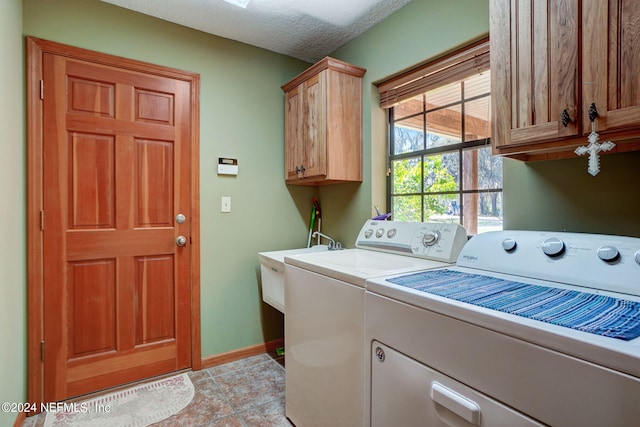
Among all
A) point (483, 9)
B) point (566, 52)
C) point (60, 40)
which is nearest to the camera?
point (566, 52)

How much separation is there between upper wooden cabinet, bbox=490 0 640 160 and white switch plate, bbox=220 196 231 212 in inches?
71.2

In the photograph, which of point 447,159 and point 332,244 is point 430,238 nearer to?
point 447,159

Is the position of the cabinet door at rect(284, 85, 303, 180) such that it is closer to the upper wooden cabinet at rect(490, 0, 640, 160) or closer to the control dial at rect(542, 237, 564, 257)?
the upper wooden cabinet at rect(490, 0, 640, 160)

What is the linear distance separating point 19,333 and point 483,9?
9.54 feet

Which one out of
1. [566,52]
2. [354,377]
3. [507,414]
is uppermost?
[566,52]

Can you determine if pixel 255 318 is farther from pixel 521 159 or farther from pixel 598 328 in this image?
pixel 598 328

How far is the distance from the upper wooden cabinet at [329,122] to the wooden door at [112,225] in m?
0.81

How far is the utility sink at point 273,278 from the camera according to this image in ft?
7.18

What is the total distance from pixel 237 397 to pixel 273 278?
75cm

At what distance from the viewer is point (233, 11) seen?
2080 millimetres

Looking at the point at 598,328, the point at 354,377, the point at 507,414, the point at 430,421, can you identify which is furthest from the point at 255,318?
the point at 598,328

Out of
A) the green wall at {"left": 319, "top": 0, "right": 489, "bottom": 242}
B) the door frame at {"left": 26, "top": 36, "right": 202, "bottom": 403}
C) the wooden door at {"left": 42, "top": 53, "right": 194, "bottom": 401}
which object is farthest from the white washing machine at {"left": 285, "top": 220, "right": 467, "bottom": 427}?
the door frame at {"left": 26, "top": 36, "right": 202, "bottom": 403}

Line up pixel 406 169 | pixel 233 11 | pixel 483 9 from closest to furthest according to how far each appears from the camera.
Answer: pixel 483 9, pixel 233 11, pixel 406 169

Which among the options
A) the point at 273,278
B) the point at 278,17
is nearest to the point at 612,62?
the point at 278,17
